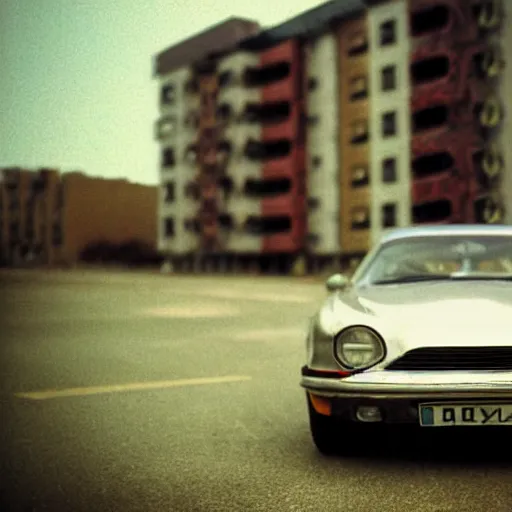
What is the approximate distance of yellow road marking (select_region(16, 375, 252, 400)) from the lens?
24.8ft

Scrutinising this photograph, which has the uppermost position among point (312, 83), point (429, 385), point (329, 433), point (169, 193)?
point (312, 83)

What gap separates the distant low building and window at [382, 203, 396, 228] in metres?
44.1

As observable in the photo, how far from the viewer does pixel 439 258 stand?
20.9 feet

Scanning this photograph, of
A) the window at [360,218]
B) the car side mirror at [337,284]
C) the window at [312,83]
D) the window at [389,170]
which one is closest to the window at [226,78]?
the window at [312,83]

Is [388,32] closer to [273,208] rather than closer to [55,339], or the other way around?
[273,208]

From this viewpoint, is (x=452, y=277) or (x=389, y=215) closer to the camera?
(x=452, y=277)

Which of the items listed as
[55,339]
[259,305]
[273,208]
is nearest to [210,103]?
[273,208]

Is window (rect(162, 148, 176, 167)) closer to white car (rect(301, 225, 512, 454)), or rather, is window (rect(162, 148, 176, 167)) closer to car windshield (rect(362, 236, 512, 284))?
car windshield (rect(362, 236, 512, 284))

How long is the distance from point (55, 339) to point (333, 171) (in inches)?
1714

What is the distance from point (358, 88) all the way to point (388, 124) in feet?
15.6

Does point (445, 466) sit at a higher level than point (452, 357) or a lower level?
lower

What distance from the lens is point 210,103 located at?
66188mm

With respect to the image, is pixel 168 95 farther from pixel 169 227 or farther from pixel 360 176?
pixel 360 176

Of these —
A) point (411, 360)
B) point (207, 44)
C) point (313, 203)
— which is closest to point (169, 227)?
point (207, 44)
